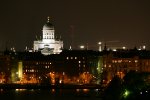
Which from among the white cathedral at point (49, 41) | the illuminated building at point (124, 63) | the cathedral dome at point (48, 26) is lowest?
the illuminated building at point (124, 63)

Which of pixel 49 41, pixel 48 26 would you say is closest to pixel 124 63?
pixel 49 41

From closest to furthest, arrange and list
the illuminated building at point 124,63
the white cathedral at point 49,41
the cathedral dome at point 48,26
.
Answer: the illuminated building at point 124,63 → the white cathedral at point 49,41 → the cathedral dome at point 48,26

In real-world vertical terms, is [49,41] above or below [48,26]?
below

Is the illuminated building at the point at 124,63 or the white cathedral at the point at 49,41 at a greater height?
the white cathedral at the point at 49,41

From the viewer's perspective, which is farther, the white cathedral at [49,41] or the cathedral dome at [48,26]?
the cathedral dome at [48,26]

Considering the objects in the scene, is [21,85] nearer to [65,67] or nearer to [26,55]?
[65,67]

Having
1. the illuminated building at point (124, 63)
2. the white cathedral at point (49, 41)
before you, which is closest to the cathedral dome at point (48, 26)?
the white cathedral at point (49, 41)

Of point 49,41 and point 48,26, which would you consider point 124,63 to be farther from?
point 48,26

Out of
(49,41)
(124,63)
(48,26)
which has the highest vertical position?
(48,26)

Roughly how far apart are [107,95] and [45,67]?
53049mm

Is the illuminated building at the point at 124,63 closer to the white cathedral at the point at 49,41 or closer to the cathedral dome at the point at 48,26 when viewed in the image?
the white cathedral at the point at 49,41

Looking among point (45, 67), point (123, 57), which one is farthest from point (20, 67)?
point (123, 57)

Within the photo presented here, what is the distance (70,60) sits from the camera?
10512 cm

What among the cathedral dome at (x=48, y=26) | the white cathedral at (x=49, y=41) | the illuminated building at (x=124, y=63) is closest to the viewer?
the illuminated building at (x=124, y=63)
